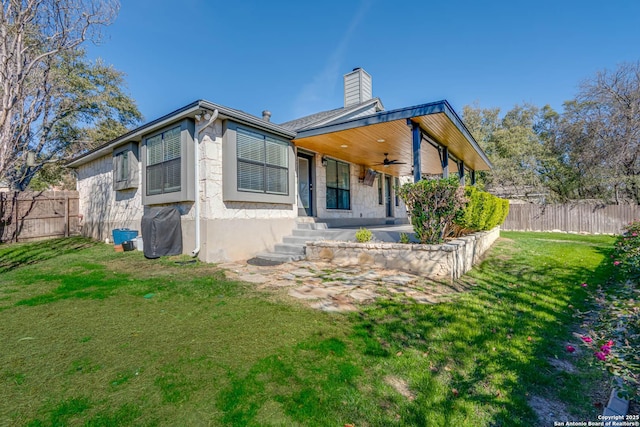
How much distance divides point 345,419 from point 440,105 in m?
5.71

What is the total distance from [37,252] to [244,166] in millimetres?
6543

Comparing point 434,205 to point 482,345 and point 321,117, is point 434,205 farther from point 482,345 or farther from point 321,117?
point 321,117

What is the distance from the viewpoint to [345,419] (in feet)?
5.65

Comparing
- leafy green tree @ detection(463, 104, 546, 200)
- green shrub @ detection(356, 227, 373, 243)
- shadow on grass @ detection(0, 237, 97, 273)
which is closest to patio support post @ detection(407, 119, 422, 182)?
green shrub @ detection(356, 227, 373, 243)

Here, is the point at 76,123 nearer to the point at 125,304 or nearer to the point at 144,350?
the point at 125,304

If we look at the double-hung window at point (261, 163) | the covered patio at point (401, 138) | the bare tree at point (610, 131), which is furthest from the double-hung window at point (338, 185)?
the bare tree at point (610, 131)

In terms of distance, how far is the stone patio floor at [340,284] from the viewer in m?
3.83

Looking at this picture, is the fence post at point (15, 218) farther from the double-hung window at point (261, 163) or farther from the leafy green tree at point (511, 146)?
the leafy green tree at point (511, 146)

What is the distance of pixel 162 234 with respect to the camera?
6473 mm

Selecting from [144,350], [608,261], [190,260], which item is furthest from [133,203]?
[608,261]

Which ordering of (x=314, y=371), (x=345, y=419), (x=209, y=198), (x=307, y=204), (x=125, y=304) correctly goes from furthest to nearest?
1. (x=307, y=204)
2. (x=209, y=198)
3. (x=125, y=304)
4. (x=314, y=371)
5. (x=345, y=419)

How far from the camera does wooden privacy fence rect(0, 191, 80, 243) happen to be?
10023mm

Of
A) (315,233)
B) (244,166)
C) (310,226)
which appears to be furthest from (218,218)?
(310,226)

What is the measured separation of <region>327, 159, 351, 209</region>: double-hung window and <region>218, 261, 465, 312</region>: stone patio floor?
14.4ft
